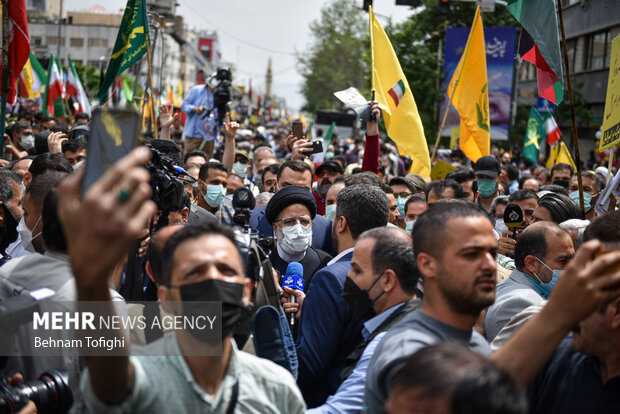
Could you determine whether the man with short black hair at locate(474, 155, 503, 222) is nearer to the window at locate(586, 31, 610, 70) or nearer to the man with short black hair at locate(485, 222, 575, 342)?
the man with short black hair at locate(485, 222, 575, 342)

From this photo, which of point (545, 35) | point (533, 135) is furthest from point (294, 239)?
point (533, 135)

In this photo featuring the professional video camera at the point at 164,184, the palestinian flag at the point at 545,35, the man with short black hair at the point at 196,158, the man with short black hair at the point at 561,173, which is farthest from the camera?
the man with short black hair at the point at 561,173

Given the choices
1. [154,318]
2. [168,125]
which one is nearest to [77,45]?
[168,125]

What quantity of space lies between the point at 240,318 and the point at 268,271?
33.6 inches

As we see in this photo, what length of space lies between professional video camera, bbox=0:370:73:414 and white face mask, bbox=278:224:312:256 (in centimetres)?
243

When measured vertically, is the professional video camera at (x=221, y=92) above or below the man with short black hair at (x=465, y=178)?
above

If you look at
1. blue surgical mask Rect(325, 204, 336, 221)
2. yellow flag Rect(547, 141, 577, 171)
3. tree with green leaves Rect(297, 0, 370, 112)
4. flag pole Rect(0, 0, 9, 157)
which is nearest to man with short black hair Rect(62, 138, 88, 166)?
flag pole Rect(0, 0, 9, 157)

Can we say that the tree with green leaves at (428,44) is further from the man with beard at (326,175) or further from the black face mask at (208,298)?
the black face mask at (208,298)

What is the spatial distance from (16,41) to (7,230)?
355cm

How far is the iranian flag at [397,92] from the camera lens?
341 inches

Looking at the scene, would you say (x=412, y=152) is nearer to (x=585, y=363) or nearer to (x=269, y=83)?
(x=585, y=363)

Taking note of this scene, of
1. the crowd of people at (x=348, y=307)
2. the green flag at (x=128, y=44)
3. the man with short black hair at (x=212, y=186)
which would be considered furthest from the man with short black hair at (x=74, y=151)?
the crowd of people at (x=348, y=307)

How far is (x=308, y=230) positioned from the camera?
5.19 m

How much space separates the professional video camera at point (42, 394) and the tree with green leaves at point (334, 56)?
71.2 metres
